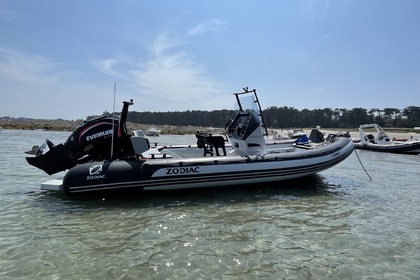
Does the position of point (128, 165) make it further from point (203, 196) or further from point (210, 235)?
point (210, 235)

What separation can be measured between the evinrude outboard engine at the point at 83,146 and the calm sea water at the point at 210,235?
76 centimetres

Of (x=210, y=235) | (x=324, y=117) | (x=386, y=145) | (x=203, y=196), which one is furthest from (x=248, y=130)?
(x=324, y=117)

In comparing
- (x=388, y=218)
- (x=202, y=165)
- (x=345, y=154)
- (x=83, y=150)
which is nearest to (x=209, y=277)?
(x=202, y=165)

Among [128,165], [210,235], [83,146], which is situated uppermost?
[83,146]

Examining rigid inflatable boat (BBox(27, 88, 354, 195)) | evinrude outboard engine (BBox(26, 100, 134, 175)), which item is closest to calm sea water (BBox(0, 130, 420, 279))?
rigid inflatable boat (BBox(27, 88, 354, 195))

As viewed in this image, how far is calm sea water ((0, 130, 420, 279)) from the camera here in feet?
11.7

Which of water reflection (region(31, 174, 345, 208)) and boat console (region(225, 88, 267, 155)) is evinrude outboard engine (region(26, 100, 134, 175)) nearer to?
water reflection (region(31, 174, 345, 208))

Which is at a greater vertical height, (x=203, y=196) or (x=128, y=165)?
(x=128, y=165)

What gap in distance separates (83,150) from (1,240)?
2.91 m

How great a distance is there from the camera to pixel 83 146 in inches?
271

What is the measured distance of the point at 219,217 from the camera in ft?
18.1

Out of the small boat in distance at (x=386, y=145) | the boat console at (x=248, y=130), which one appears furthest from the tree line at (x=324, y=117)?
the boat console at (x=248, y=130)

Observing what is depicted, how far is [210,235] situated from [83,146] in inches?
156

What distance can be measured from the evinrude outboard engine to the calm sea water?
0.76m
